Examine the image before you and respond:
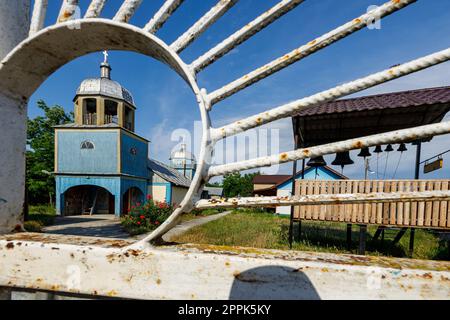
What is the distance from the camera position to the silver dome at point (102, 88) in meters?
13.8

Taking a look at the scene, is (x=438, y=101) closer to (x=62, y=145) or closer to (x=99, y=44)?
(x=99, y=44)

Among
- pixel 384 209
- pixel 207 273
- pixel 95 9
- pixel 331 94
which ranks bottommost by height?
pixel 384 209

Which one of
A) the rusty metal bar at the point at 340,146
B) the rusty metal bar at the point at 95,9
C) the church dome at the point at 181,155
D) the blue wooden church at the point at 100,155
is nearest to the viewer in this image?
the rusty metal bar at the point at 340,146

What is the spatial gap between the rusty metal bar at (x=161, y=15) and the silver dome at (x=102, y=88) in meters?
15.7

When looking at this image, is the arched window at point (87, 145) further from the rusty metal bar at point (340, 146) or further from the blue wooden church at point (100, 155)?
the rusty metal bar at point (340, 146)

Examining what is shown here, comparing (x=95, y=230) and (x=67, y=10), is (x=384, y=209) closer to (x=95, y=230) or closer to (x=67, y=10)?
(x=67, y=10)

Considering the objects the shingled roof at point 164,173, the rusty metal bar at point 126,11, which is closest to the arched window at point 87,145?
the shingled roof at point 164,173

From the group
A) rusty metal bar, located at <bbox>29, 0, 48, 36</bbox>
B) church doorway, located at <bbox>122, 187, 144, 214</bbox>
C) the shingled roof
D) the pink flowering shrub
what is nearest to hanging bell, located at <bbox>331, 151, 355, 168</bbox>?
rusty metal bar, located at <bbox>29, 0, 48, 36</bbox>

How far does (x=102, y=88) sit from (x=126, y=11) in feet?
52.4

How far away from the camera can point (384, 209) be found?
527 cm

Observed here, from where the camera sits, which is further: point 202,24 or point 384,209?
point 384,209

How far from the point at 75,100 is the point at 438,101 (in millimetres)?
18767

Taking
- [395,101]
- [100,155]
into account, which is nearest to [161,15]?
[395,101]

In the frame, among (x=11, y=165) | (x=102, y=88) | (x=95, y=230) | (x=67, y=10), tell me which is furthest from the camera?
(x=102, y=88)
